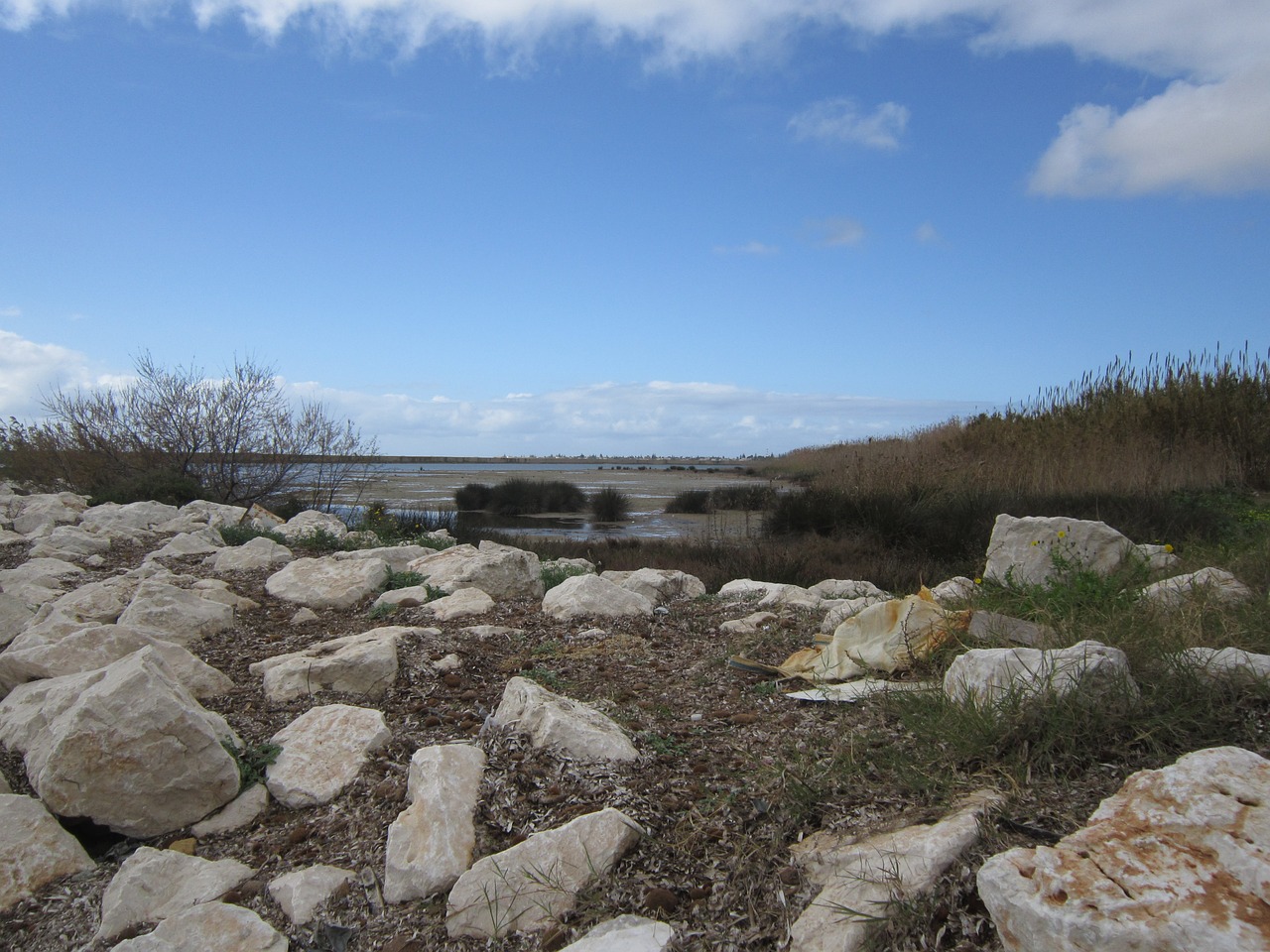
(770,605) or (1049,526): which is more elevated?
(1049,526)

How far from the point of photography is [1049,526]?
5.72 m

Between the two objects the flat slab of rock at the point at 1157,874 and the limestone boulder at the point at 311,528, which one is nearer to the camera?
the flat slab of rock at the point at 1157,874

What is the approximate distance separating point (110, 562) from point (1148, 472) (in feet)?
45.0

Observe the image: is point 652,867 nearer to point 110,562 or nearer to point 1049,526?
point 1049,526

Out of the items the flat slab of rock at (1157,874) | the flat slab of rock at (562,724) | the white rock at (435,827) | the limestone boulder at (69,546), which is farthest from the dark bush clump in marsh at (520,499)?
the flat slab of rock at (1157,874)

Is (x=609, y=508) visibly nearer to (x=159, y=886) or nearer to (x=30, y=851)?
(x=30, y=851)

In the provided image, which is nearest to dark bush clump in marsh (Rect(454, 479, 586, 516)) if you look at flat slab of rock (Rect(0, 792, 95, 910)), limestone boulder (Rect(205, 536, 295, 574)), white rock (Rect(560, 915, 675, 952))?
→ limestone boulder (Rect(205, 536, 295, 574))

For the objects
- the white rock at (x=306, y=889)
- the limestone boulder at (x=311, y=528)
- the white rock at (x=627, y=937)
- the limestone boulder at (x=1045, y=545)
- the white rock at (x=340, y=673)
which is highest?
the limestone boulder at (x=1045, y=545)

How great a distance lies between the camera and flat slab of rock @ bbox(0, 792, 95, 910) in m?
2.57

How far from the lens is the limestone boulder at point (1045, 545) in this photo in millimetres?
5289

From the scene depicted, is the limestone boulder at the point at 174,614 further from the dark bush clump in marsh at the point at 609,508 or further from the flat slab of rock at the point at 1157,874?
the dark bush clump in marsh at the point at 609,508

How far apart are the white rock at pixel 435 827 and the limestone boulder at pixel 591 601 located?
2291 mm

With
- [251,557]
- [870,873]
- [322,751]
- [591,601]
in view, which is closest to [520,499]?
[251,557]

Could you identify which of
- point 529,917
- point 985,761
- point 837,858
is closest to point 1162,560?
point 985,761
